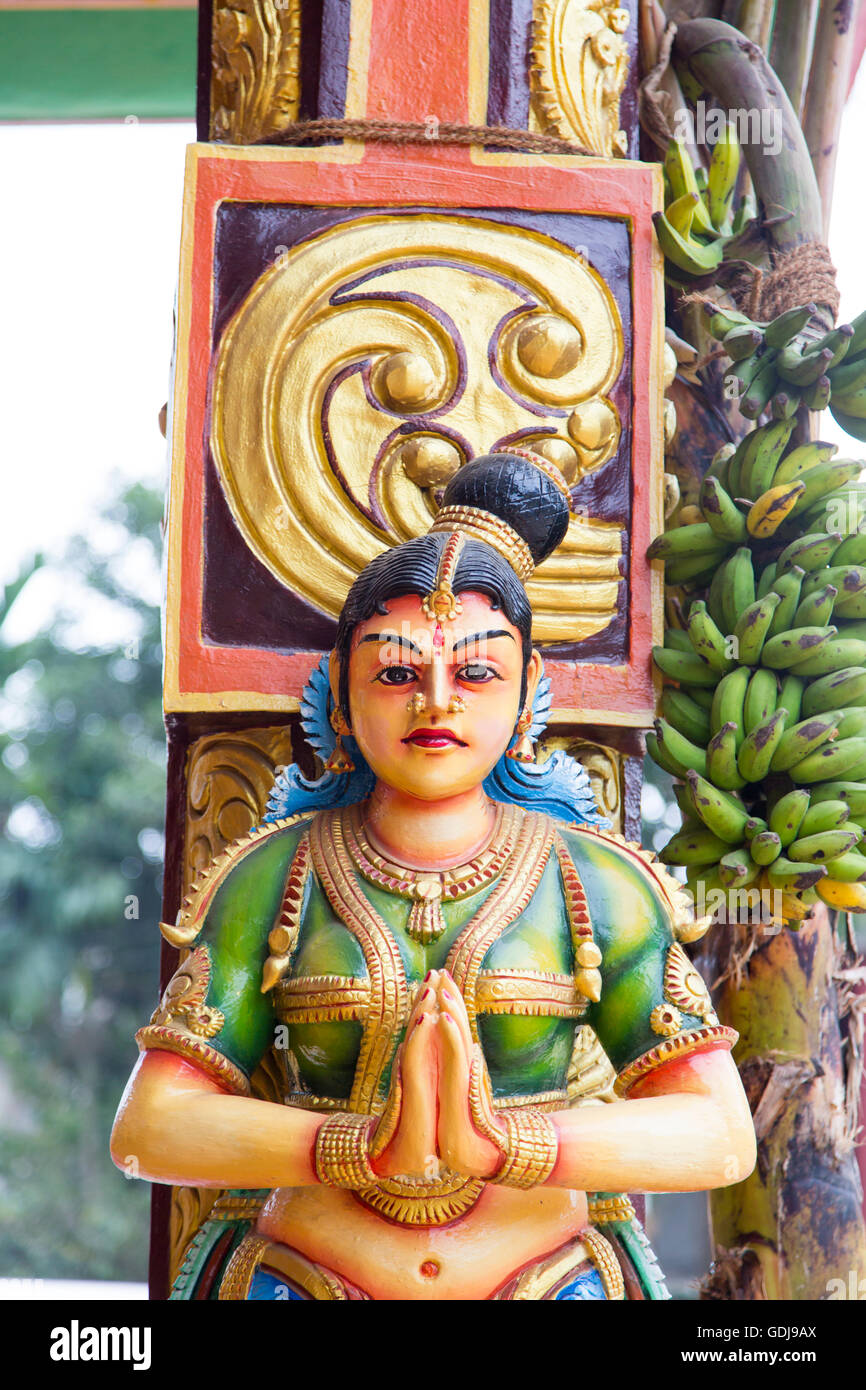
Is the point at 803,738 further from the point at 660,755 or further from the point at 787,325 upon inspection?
the point at 787,325

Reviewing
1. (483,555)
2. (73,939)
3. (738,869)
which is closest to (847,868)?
(738,869)

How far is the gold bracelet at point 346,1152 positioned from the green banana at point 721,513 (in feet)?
4.71

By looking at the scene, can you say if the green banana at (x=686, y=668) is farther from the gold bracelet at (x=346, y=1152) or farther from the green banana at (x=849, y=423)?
the gold bracelet at (x=346, y=1152)

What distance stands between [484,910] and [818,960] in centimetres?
105

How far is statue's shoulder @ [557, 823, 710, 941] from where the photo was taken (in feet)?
7.59

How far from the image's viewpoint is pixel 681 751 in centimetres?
278

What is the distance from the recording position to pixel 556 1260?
215 cm

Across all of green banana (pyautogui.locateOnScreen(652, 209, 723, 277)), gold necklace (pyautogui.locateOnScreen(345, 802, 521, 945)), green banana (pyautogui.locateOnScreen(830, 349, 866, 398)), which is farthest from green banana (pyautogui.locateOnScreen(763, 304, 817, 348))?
gold necklace (pyautogui.locateOnScreen(345, 802, 521, 945))

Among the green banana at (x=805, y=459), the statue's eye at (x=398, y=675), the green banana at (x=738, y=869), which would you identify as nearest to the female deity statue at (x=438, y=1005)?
the statue's eye at (x=398, y=675)

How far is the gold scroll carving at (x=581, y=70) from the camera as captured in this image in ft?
10.0

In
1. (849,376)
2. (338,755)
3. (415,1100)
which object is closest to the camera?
(415,1100)

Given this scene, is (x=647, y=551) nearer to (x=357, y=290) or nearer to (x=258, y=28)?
(x=357, y=290)

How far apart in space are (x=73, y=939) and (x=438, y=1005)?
11.1 m

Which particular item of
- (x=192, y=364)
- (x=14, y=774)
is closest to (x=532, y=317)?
(x=192, y=364)
